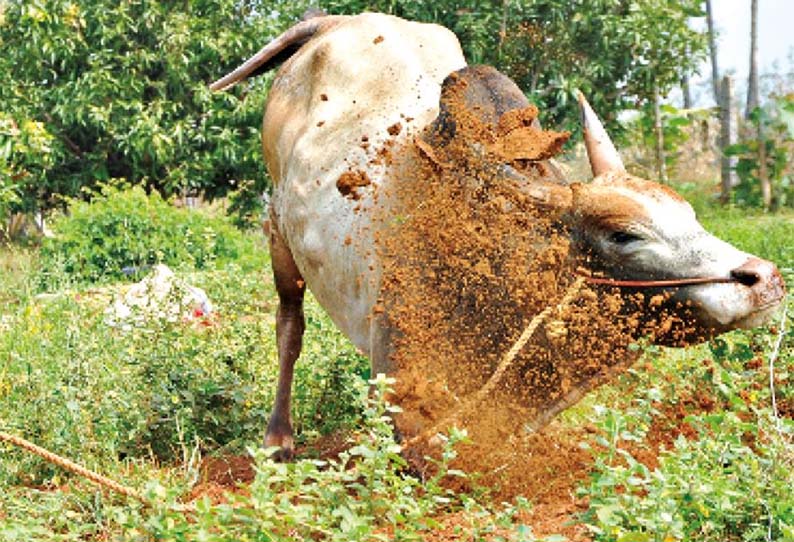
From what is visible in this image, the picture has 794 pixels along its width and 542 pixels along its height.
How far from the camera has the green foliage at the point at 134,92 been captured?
44.5 ft

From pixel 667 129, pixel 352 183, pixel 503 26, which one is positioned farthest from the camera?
pixel 667 129

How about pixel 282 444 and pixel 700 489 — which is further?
pixel 282 444

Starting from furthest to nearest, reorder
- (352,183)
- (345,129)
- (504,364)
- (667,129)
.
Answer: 1. (667,129)
2. (345,129)
3. (352,183)
4. (504,364)

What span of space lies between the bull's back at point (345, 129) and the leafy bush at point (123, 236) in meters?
5.80

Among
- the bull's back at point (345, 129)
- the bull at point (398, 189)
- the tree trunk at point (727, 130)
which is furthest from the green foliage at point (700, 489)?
the tree trunk at point (727, 130)

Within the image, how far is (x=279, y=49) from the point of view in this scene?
5738 mm

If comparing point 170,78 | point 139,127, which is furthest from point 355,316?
point 170,78

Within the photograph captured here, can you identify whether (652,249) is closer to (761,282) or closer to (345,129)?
(761,282)

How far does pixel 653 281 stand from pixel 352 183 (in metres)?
1.18

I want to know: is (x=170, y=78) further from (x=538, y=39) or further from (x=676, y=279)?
(x=676, y=279)

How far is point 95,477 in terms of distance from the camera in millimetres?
3152

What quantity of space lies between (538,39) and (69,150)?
5475 millimetres

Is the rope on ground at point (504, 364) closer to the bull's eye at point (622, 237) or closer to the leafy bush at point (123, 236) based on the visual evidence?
the bull's eye at point (622, 237)

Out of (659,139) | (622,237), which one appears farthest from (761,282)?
(659,139)
